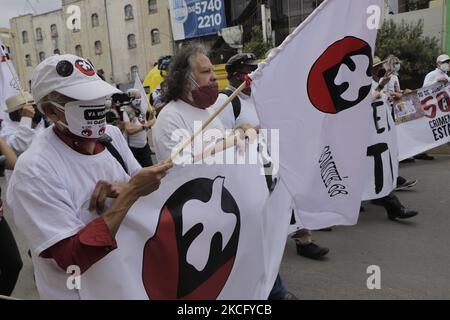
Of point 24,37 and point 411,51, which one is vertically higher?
point 24,37

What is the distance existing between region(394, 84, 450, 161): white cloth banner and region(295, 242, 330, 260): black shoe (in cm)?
383

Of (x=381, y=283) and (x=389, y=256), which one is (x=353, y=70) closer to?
(x=381, y=283)

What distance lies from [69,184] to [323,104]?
1.26 metres

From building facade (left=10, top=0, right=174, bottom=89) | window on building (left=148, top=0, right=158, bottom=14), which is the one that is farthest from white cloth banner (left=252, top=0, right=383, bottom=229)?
window on building (left=148, top=0, right=158, bottom=14)

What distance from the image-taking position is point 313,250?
13.4 feet

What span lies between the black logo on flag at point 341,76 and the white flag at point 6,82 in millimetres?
2885

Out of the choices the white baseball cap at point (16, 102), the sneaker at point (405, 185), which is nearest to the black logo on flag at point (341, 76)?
the white baseball cap at point (16, 102)

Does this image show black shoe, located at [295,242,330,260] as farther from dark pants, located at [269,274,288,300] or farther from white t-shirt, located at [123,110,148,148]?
white t-shirt, located at [123,110,148,148]

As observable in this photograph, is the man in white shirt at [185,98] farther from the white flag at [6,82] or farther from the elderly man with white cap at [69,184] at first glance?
the white flag at [6,82]

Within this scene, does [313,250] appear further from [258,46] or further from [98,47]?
[98,47]

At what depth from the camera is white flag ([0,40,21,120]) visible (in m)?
3.87

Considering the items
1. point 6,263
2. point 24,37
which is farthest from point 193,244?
point 24,37

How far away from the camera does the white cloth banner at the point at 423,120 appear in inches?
286
